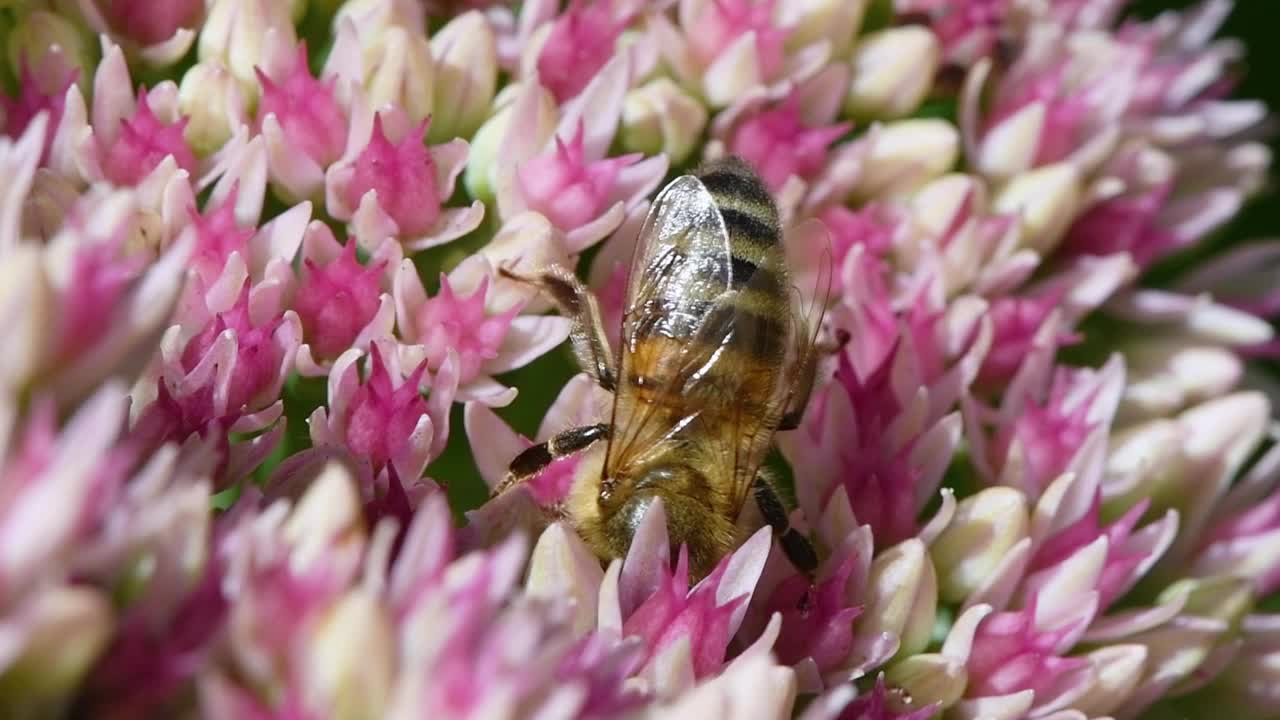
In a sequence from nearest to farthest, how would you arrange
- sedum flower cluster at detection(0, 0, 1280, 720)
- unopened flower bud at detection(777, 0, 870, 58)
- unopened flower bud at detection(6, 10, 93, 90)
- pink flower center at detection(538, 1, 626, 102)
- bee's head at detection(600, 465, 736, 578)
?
sedum flower cluster at detection(0, 0, 1280, 720) < bee's head at detection(600, 465, 736, 578) < unopened flower bud at detection(6, 10, 93, 90) < pink flower center at detection(538, 1, 626, 102) < unopened flower bud at detection(777, 0, 870, 58)

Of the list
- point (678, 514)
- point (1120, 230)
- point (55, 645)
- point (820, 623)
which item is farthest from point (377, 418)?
point (1120, 230)

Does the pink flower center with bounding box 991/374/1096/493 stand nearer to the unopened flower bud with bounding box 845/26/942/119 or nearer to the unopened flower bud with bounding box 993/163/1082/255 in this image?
the unopened flower bud with bounding box 993/163/1082/255

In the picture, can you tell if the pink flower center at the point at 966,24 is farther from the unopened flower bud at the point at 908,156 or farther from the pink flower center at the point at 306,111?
the pink flower center at the point at 306,111

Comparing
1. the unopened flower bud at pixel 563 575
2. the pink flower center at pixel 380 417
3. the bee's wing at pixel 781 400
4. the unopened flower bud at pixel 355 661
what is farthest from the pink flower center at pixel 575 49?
the unopened flower bud at pixel 355 661

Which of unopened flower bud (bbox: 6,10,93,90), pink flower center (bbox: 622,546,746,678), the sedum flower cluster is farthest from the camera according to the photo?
unopened flower bud (bbox: 6,10,93,90)

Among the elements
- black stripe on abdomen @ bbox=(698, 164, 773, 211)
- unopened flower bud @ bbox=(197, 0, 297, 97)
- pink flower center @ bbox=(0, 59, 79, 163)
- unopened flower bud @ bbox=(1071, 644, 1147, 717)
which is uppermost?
unopened flower bud @ bbox=(197, 0, 297, 97)

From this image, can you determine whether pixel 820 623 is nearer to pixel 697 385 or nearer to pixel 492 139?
pixel 697 385

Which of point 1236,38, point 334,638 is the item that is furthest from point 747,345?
point 1236,38

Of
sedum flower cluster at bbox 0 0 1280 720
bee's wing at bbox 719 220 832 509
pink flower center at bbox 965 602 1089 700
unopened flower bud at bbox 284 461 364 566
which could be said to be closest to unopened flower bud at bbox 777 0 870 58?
sedum flower cluster at bbox 0 0 1280 720
